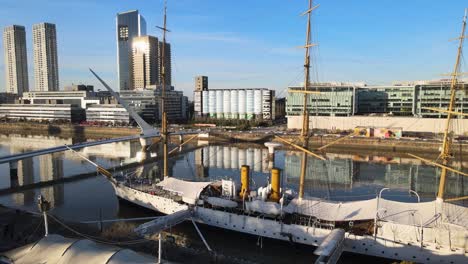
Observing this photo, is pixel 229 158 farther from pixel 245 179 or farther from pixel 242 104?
pixel 242 104

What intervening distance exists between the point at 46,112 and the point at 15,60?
99.2m

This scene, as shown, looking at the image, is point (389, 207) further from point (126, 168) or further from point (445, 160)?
point (126, 168)

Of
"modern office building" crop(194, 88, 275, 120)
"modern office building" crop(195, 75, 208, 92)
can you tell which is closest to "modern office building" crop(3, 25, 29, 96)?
"modern office building" crop(195, 75, 208, 92)

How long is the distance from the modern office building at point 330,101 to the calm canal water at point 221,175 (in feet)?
72.4

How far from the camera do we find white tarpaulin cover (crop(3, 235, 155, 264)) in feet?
30.4

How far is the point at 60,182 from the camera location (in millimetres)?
27812

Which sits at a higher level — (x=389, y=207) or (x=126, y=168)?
(x=389, y=207)

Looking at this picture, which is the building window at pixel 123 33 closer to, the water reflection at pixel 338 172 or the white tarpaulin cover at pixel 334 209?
the water reflection at pixel 338 172

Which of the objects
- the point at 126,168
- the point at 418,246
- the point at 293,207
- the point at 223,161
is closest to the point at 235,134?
the point at 223,161

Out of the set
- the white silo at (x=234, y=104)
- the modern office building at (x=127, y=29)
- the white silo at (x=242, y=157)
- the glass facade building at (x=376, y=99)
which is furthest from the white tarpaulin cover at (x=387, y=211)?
the modern office building at (x=127, y=29)

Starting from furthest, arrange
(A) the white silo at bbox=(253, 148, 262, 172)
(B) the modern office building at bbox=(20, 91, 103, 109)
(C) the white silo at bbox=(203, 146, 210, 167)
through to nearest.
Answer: (B) the modern office building at bbox=(20, 91, 103, 109) < (C) the white silo at bbox=(203, 146, 210, 167) < (A) the white silo at bbox=(253, 148, 262, 172)

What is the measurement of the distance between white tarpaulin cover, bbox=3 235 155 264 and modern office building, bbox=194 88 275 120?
74.5m

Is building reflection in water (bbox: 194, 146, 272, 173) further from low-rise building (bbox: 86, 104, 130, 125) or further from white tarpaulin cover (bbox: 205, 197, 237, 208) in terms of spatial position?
low-rise building (bbox: 86, 104, 130, 125)

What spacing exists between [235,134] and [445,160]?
138ft
